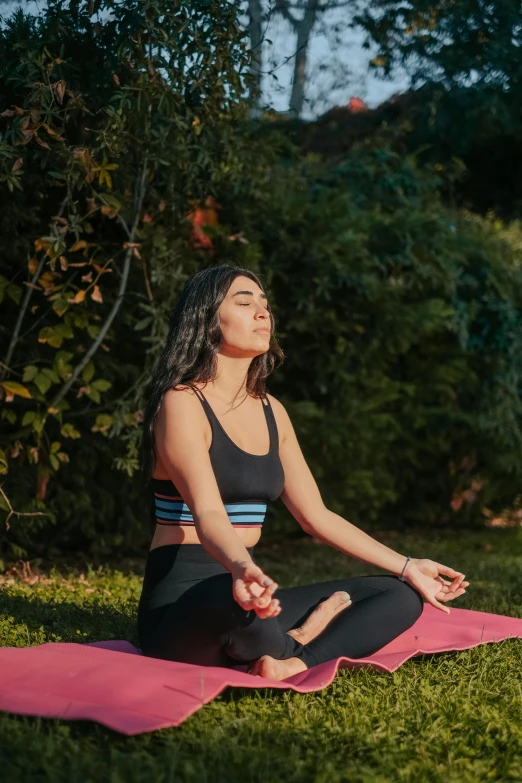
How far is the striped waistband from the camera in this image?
3376 mm

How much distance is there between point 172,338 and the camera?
Result: 11.7 ft

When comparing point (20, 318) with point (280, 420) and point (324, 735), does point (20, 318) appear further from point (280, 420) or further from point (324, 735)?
point (324, 735)

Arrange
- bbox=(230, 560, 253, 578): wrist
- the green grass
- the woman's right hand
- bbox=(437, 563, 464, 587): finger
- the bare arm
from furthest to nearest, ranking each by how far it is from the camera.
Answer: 1. the bare arm
2. bbox=(437, 563, 464, 587): finger
3. bbox=(230, 560, 253, 578): wrist
4. the woman's right hand
5. the green grass

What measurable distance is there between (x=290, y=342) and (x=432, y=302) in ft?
3.66

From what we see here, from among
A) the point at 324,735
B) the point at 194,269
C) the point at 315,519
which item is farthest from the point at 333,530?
the point at 194,269

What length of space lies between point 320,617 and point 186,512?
0.63 m

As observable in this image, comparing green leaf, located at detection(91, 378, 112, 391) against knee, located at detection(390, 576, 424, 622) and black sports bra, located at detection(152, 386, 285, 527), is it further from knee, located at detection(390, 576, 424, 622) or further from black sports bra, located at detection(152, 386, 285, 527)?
knee, located at detection(390, 576, 424, 622)

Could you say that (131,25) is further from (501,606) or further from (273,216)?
(501,606)

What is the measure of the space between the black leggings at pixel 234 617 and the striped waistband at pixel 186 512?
9 centimetres

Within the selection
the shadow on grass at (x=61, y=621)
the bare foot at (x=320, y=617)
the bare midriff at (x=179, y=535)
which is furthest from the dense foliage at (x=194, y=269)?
the bare foot at (x=320, y=617)

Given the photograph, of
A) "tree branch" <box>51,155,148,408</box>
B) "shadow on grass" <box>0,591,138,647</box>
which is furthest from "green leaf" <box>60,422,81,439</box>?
"shadow on grass" <box>0,591,138,647</box>

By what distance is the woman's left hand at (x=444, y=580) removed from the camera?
136 inches

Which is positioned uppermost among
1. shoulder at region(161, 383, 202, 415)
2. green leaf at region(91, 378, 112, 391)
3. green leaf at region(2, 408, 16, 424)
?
shoulder at region(161, 383, 202, 415)

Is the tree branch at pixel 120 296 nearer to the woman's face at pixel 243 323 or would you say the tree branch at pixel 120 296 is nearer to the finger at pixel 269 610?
the woman's face at pixel 243 323
